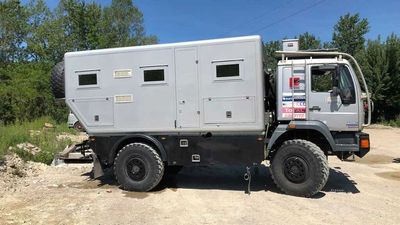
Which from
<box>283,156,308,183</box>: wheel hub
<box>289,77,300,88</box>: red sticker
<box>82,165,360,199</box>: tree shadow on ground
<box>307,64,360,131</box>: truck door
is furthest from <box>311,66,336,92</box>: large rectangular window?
<box>82,165,360,199</box>: tree shadow on ground

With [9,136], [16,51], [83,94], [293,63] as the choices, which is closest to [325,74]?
[293,63]

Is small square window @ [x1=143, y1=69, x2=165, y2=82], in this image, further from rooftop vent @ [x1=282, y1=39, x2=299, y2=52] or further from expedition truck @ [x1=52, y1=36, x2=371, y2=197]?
rooftop vent @ [x1=282, y1=39, x2=299, y2=52]

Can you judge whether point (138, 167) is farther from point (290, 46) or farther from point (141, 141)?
point (290, 46)

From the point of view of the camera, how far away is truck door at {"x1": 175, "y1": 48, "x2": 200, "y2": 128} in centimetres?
971

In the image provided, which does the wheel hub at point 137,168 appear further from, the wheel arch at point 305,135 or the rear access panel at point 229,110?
the wheel arch at point 305,135

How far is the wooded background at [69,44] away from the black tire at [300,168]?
14547 mm

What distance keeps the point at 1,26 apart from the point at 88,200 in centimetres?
3774

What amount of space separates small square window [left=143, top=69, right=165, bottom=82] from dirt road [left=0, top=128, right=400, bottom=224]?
2582 millimetres

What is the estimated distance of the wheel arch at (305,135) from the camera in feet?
30.7

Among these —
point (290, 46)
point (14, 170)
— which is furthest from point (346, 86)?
point (14, 170)

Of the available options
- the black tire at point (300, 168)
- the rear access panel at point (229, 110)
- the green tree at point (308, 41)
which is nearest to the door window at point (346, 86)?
the black tire at point (300, 168)

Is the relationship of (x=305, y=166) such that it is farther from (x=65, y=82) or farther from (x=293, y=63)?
(x=65, y=82)

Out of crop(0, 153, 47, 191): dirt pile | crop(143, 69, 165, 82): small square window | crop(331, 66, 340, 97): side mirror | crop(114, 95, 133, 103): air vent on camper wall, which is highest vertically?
crop(143, 69, 165, 82): small square window

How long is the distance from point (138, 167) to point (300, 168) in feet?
12.0
